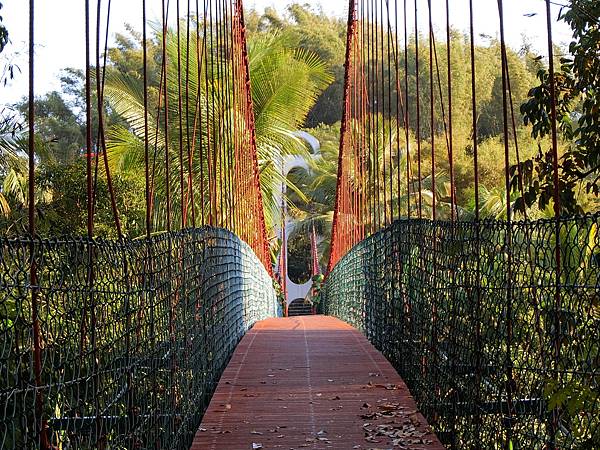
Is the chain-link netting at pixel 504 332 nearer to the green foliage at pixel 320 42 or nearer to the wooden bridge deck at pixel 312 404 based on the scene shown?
the wooden bridge deck at pixel 312 404

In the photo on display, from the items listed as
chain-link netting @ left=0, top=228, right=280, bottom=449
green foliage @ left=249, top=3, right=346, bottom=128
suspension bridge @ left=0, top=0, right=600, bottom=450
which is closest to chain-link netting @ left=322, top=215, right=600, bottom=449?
suspension bridge @ left=0, top=0, right=600, bottom=450

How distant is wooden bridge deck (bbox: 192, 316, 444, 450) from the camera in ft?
13.0

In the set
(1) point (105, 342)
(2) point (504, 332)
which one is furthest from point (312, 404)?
(1) point (105, 342)

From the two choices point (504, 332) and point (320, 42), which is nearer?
point (504, 332)

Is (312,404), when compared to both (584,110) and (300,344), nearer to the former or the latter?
(584,110)

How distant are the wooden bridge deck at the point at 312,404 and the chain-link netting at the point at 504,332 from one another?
0.47 ft

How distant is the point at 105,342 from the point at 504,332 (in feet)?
3.86

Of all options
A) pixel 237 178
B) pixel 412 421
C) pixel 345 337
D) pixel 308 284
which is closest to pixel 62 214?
pixel 237 178

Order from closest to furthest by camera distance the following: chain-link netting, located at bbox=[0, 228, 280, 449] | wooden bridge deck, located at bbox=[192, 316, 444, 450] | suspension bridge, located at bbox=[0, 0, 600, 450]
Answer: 1. chain-link netting, located at bbox=[0, 228, 280, 449]
2. suspension bridge, located at bbox=[0, 0, 600, 450]
3. wooden bridge deck, located at bbox=[192, 316, 444, 450]

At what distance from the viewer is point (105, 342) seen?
232 cm

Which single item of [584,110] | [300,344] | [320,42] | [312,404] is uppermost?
[320,42]

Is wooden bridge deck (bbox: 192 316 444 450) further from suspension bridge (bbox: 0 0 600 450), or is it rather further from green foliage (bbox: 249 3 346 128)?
green foliage (bbox: 249 3 346 128)

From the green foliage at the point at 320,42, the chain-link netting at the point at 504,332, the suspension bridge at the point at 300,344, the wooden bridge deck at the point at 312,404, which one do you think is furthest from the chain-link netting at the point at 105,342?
the green foliage at the point at 320,42

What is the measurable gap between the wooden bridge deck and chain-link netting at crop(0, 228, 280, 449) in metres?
0.19
